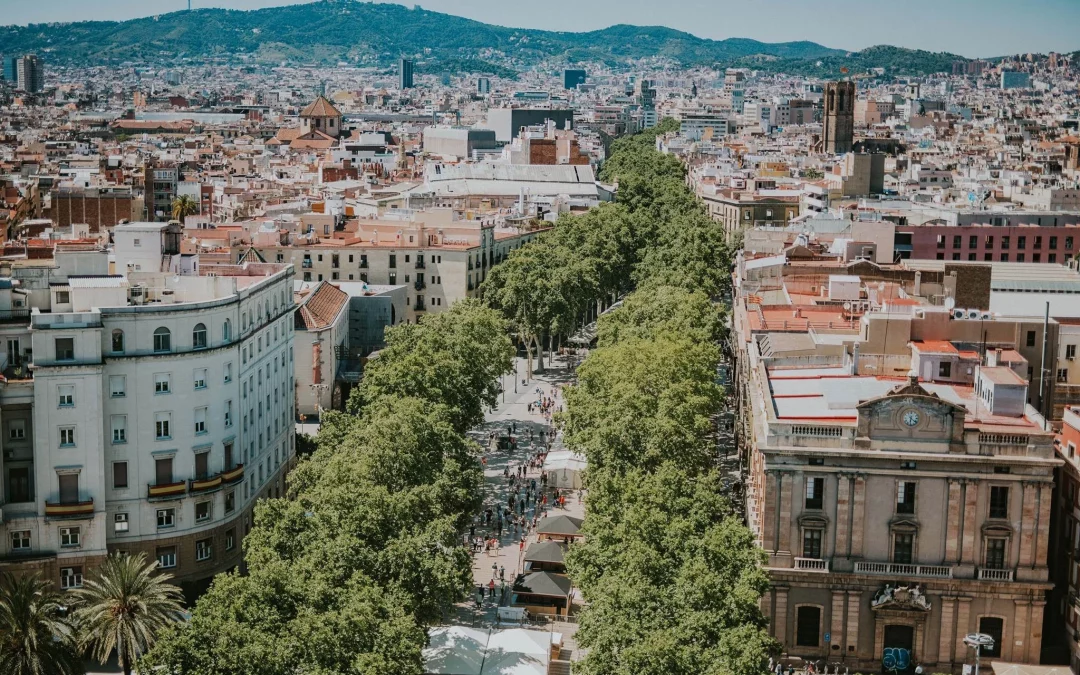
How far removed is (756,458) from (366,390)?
71.6 feet

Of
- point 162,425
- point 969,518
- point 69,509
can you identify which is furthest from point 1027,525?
point 69,509

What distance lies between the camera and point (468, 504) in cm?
6253

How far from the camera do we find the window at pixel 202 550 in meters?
60.4

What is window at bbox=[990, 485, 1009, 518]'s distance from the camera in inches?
2016

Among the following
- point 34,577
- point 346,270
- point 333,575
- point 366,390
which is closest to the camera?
point 333,575

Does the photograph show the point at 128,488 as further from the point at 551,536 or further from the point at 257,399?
the point at 551,536

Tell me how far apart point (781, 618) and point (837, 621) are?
1.99 m

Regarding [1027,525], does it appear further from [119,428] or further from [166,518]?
[119,428]

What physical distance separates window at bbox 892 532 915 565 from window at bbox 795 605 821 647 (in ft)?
11.1

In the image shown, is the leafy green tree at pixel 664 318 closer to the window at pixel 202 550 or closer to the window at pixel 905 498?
the window at pixel 202 550

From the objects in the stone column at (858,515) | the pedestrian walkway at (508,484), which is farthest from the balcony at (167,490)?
the stone column at (858,515)

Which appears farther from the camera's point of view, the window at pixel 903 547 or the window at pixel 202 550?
the window at pixel 202 550

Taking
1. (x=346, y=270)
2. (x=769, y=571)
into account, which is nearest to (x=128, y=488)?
(x=769, y=571)

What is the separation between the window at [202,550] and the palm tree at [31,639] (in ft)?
39.8
